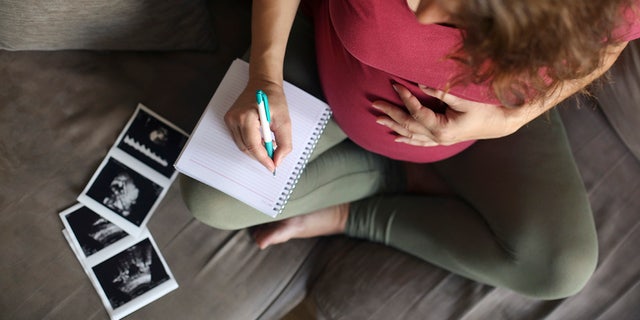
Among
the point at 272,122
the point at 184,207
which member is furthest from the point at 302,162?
the point at 184,207

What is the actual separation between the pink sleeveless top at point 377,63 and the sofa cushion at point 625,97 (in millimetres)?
386

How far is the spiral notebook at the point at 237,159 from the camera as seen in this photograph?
94 centimetres

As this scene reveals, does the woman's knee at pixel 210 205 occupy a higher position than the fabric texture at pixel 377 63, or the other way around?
the fabric texture at pixel 377 63

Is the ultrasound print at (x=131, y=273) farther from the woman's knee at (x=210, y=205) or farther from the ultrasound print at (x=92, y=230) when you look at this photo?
the woman's knee at (x=210, y=205)

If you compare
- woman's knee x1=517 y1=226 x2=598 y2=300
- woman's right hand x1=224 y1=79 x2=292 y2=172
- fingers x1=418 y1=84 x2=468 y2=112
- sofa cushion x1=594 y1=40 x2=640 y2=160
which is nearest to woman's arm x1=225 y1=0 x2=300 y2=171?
woman's right hand x1=224 y1=79 x2=292 y2=172

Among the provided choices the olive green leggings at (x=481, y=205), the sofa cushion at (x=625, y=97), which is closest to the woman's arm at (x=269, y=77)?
the olive green leggings at (x=481, y=205)

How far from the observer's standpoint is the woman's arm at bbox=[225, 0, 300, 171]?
2.96 ft

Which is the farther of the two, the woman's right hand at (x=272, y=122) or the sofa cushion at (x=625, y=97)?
the sofa cushion at (x=625, y=97)

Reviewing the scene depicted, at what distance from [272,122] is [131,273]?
1.56 feet

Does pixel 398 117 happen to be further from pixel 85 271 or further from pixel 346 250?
pixel 85 271

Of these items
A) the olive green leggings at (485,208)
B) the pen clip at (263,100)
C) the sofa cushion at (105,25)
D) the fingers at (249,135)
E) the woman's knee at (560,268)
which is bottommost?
the woman's knee at (560,268)

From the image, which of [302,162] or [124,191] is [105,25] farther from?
[302,162]

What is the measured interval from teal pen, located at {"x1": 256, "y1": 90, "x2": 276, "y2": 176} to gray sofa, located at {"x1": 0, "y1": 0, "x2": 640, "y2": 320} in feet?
0.92

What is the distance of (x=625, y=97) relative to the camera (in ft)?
3.71
